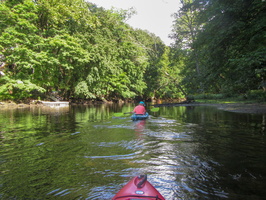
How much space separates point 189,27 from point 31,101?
25.1 metres

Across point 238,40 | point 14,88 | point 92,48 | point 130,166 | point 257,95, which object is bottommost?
point 130,166

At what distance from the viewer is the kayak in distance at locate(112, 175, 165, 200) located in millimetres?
2373

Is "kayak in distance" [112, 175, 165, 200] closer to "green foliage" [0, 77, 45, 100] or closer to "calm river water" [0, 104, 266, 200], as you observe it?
"calm river water" [0, 104, 266, 200]

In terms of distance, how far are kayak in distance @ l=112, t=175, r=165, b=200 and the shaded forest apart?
9403mm

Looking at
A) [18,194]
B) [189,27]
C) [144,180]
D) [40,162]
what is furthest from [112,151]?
[189,27]

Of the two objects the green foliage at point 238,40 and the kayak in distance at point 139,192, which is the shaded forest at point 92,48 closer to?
the green foliage at point 238,40

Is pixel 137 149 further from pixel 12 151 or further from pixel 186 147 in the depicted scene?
pixel 12 151

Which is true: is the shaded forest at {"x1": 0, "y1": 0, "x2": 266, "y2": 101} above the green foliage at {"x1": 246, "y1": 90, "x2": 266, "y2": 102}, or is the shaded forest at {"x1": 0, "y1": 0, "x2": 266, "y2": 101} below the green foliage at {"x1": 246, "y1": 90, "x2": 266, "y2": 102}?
above

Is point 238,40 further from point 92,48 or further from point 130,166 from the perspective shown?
point 92,48

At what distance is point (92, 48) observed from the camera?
2828 centimetres

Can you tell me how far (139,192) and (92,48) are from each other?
91.0 ft

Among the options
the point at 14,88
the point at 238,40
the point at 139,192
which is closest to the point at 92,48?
the point at 14,88

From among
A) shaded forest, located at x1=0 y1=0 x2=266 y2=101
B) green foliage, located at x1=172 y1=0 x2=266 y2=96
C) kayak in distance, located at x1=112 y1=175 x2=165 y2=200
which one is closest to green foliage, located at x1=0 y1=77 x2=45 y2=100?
shaded forest, located at x1=0 y1=0 x2=266 y2=101

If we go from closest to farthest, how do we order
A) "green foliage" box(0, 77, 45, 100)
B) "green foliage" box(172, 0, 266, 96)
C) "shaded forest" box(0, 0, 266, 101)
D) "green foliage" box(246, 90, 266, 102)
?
"green foliage" box(172, 0, 266, 96) < "shaded forest" box(0, 0, 266, 101) < "green foliage" box(246, 90, 266, 102) < "green foliage" box(0, 77, 45, 100)
